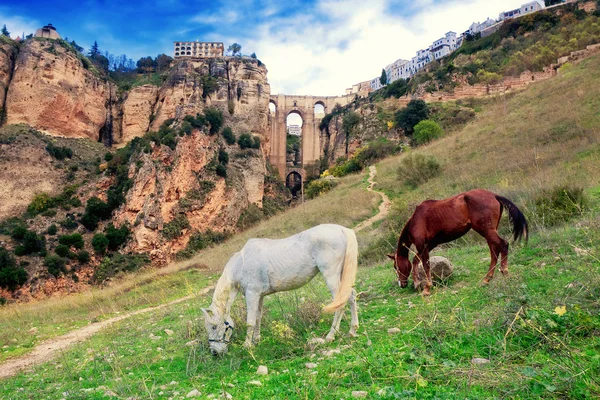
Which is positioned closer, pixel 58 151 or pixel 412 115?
pixel 58 151

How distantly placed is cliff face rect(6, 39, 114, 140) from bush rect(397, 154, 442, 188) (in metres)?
43.4

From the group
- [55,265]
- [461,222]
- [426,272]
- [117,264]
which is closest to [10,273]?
[55,265]

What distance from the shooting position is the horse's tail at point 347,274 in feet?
15.8

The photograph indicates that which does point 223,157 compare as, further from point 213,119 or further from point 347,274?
point 347,274

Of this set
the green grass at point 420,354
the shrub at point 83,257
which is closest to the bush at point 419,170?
the green grass at point 420,354

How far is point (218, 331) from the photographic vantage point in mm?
4961

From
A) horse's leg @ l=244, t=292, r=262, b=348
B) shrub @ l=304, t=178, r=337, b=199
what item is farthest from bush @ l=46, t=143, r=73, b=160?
horse's leg @ l=244, t=292, r=262, b=348

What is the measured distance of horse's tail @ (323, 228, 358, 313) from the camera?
15.8ft

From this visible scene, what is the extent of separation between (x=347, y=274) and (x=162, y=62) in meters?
76.0

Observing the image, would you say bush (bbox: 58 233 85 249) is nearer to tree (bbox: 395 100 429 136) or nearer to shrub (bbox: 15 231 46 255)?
shrub (bbox: 15 231 46 255)

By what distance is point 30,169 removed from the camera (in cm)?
4094

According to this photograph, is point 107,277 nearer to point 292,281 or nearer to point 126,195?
point 126,195

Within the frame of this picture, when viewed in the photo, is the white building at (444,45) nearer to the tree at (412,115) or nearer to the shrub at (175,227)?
the tree at (412,115)

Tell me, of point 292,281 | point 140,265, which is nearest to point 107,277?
point 140,265
